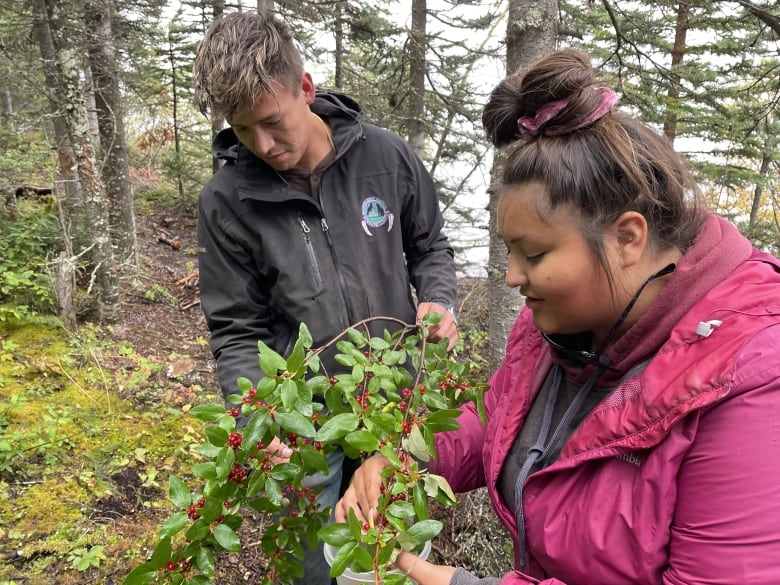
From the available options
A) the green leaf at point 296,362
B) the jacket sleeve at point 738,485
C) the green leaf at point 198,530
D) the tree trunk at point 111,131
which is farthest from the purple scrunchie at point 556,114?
A: the tree trunk at point 111,131

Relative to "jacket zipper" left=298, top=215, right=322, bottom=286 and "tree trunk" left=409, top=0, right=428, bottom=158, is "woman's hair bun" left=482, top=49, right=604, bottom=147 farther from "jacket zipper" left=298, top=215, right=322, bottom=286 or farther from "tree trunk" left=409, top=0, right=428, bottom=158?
"tree trunk" left=409, top=0, right=428, bottom=158

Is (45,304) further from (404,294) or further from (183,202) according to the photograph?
(183,202)

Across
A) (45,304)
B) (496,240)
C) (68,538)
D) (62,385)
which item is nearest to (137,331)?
(45,304)

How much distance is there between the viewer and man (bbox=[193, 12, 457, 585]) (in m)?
1.88

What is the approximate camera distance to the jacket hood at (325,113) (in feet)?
6.98

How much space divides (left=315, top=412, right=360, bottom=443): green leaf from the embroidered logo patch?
3.69 ft

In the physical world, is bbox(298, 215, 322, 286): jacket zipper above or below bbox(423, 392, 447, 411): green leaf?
above

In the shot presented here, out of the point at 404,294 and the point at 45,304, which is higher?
the point at 404,294

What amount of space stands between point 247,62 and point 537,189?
4.06ft

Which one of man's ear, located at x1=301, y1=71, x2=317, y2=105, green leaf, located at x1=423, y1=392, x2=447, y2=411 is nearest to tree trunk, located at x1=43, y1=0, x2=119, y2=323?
A: man's ear, located at x1=301, y1=71, x2=317, y2=105

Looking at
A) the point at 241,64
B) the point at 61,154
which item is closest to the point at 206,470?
the point at 241,64

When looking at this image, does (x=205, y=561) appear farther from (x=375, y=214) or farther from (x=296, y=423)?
(x=375, y=214)

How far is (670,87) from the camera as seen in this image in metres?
3.96

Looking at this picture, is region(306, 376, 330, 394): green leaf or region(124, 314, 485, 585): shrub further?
region(306, 376, 330, 394): green leaf
